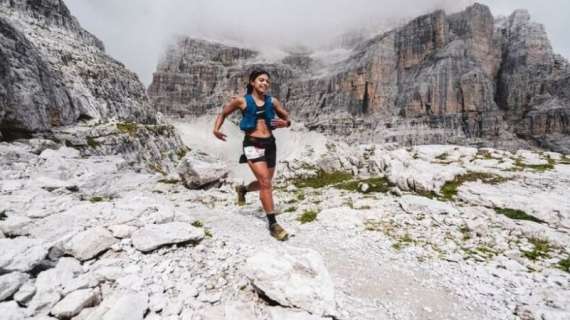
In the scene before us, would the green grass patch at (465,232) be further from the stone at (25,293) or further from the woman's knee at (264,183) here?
the stone at (25,293)

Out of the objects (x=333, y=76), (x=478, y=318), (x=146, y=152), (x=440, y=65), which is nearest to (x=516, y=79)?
(x=440, y=65)

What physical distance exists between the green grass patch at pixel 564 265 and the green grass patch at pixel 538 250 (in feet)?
0.86

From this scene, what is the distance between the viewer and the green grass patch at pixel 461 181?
1172 centimetres

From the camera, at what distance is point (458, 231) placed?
7.08 m

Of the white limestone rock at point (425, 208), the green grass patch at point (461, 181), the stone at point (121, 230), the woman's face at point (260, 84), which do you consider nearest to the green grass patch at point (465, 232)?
the white limestone rock at point (425, 208)

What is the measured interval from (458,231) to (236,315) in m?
6.31

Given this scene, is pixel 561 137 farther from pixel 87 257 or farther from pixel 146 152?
pixel 87 257

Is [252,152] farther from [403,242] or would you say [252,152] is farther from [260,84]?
[403,242]

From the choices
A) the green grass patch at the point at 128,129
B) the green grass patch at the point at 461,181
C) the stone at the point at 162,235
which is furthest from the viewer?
the green grass patch at the point at 128,129

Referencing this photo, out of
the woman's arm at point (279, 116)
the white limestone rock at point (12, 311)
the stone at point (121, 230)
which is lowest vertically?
the white limestone rock at point (12, 311)

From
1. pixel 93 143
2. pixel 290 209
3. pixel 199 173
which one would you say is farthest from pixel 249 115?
pixel 93 143

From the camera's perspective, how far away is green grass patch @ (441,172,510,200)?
461 inches

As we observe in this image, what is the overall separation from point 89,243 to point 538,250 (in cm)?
879

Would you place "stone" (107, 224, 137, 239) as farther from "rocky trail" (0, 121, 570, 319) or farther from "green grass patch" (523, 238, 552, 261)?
"green grass patch" (523, 238, 552, 261)
